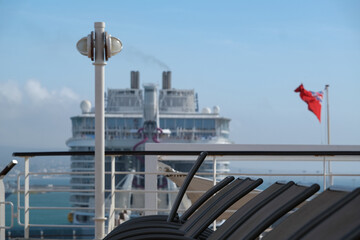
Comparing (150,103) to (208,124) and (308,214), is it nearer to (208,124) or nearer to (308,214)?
(208,124)

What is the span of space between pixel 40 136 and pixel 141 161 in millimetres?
9075

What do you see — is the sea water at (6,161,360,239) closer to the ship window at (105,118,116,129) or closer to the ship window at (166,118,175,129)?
the ship window at (166,118,175,129)

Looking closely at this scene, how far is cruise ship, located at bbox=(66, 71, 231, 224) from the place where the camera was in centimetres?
3581

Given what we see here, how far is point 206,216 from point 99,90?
5.81 ft

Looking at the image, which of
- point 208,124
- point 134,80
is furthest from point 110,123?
point 208,124

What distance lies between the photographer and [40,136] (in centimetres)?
4116

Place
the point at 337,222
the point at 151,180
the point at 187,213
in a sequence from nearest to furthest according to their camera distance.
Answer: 1. the point at 337,222
2. the point at 187,213
3. the point at 151,180

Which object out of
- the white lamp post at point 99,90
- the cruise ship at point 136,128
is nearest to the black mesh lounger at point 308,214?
the white lamp post at point 99,90

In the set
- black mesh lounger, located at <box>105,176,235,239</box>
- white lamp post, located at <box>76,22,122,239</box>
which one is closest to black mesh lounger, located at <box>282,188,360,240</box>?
black mesh lounger, located at <box>105,176,235,239</box>

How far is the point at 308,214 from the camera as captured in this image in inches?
54.2

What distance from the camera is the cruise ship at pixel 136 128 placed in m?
35.8

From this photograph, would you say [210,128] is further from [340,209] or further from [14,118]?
[340,209]

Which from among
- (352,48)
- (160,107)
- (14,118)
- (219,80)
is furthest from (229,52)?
(352,48)

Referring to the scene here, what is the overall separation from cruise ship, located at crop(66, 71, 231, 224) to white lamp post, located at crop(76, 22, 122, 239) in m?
31.3
